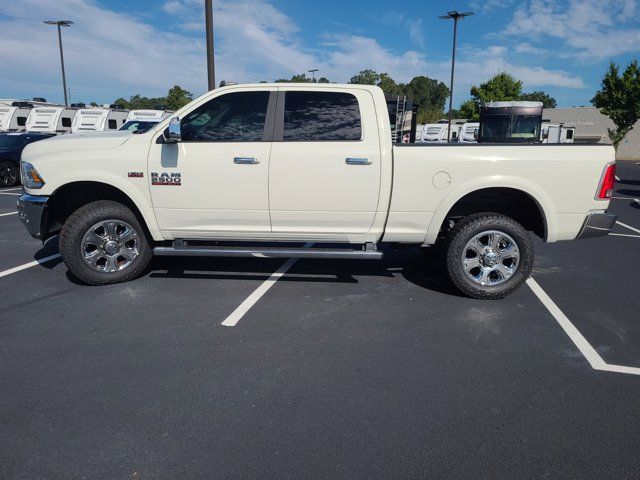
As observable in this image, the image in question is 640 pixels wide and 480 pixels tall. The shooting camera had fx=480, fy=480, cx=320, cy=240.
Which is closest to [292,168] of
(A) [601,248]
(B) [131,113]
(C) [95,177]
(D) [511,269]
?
(C) [95,177]

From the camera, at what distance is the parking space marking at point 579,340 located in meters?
3.46

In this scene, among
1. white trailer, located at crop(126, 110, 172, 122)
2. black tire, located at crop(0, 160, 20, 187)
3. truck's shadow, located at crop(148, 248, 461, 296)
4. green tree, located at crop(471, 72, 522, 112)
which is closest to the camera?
truck's shadow, located at crop(148, 248, 461, 296)

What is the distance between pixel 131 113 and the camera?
21.0m

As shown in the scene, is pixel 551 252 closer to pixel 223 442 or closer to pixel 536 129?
pixel 223 442

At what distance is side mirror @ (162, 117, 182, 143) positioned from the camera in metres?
4.45

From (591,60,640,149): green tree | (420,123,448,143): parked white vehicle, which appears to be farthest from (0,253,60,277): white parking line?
(591,60,640,149): green tree

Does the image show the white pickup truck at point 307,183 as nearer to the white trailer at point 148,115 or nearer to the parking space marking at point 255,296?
the parking space marking at point 255,296

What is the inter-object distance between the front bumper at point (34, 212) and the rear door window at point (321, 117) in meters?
2.51

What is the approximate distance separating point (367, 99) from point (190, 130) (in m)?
1.78

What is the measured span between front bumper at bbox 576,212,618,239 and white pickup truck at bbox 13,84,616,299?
0.01 m

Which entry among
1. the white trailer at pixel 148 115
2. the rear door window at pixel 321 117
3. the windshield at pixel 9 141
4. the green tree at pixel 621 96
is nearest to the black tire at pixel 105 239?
the rear door window at pixel 321 117

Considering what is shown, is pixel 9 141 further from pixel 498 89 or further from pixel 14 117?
pixel 498 89

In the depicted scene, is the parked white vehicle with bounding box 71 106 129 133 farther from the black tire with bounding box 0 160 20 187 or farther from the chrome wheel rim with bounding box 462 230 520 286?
the chrome wheel rim with bounding box 462 230 520 286

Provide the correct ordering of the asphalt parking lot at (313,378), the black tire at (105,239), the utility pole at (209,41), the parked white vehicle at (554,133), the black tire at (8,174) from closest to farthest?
the asphalt parking lot at (313,378) < the black tire at (105,239) < the utility pole at (209,41) < the black tire at (8,174) < the parked white vehicle at (554,133)
